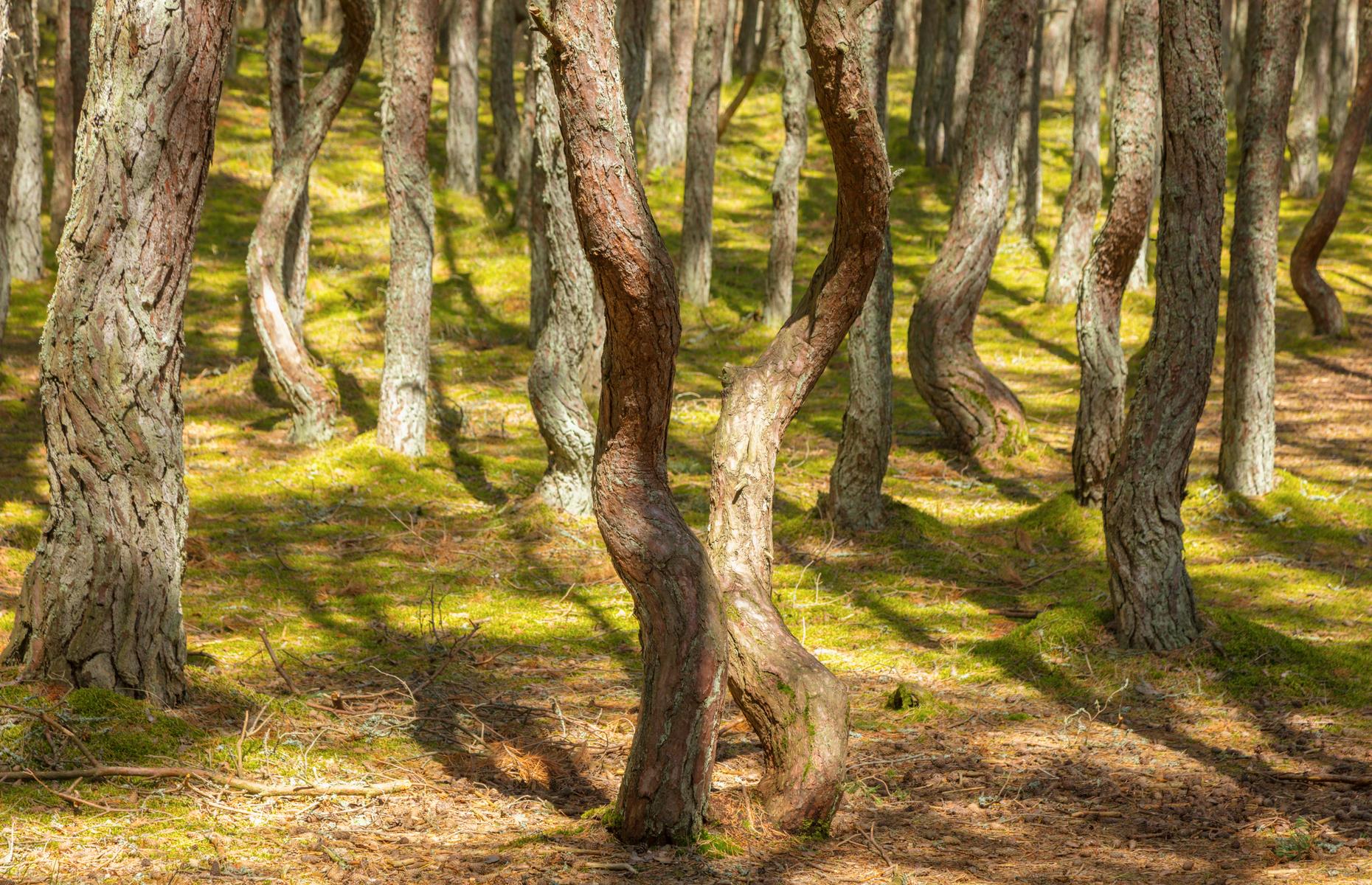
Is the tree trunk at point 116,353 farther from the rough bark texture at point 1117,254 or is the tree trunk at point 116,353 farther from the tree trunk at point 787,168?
the tree trunk at point 787,168

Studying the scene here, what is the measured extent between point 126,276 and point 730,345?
11350mm

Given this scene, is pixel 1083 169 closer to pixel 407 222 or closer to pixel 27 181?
pixel 407 222

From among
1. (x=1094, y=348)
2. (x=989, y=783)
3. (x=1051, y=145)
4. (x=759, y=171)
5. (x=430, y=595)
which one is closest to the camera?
(x=989, y=783)

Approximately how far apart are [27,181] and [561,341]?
962 cm

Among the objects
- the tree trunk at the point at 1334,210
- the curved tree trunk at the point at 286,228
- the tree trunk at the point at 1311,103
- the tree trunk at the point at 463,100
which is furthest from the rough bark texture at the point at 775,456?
the tree trunk at the point at 1311,103

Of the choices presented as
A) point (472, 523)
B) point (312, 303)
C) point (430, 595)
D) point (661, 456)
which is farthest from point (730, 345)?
point (661, 456)

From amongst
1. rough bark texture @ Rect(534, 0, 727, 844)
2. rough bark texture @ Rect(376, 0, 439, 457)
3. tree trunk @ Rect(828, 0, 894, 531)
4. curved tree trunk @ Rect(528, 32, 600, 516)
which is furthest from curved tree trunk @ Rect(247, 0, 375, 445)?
rough bark texture @ Rect(534, 0, 727, 844)

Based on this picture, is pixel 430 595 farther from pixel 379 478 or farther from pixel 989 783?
pixel 989 783

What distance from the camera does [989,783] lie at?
5.67 m

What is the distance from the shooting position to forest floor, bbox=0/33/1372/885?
470 centimetres

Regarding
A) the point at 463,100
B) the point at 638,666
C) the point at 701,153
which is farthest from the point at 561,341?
the point at 463,100

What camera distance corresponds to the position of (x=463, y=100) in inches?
776

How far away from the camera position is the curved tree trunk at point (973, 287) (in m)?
11.7

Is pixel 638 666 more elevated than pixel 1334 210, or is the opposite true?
pixel 1334 210
